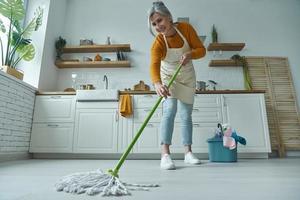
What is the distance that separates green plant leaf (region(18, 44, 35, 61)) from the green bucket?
2327 millimetres

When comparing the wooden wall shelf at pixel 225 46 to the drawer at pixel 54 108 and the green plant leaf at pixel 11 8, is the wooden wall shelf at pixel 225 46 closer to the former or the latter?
the drawer at pixel 54 108

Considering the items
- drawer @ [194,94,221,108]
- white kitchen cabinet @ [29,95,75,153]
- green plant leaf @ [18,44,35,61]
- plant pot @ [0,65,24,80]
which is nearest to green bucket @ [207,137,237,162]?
drawer @ [194,94,221,108]

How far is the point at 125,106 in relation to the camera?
2551 mm

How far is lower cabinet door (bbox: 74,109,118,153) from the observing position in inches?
99.7

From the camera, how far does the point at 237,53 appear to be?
328 cm

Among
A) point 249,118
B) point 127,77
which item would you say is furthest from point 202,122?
point 127,77

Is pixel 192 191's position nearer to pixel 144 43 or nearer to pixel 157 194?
pixel 157 194

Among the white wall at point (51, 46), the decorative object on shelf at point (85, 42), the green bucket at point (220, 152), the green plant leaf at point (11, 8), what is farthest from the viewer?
the decorative object on shelf at point (85, 42)

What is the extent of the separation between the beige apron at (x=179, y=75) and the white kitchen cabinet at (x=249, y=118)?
1.12 meters

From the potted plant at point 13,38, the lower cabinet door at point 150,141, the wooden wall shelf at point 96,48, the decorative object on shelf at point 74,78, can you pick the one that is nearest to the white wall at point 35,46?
the potted plant at point 13,38

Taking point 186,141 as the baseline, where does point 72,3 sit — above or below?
above

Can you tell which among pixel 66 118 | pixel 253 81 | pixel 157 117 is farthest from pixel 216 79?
pixel 66 118

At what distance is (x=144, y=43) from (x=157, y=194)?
2.98 meters

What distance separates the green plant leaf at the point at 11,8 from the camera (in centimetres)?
225
